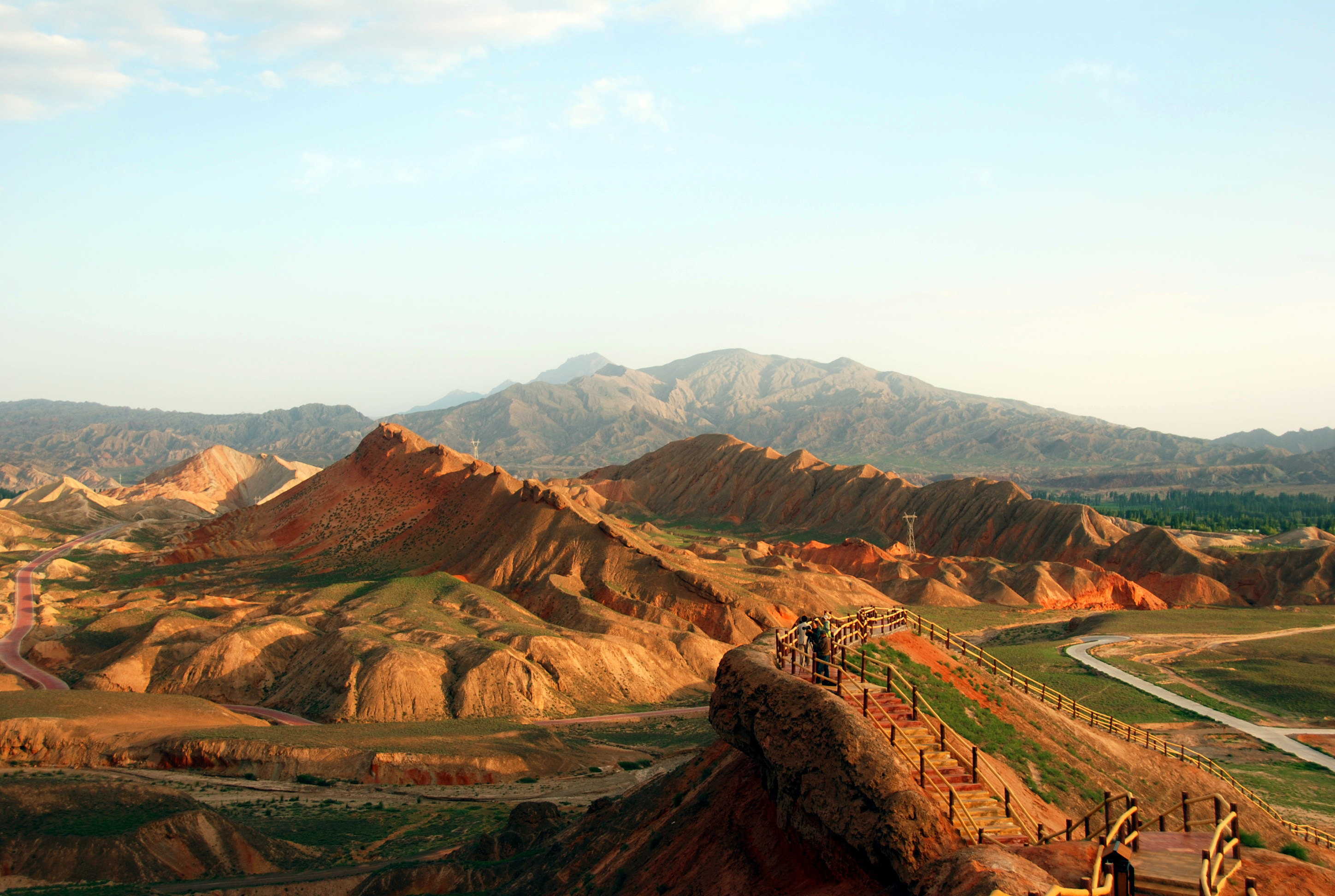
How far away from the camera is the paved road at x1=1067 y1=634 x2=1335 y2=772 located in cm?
4305

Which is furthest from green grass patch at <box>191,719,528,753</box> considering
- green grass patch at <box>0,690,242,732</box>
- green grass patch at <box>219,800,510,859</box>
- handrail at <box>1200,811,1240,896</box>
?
handrail at <box>1200,811,1240,896</box>

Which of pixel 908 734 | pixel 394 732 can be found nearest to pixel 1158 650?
pixel 394 732

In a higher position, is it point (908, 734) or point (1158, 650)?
point (908, 734)

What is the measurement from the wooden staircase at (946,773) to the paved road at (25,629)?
200 ft

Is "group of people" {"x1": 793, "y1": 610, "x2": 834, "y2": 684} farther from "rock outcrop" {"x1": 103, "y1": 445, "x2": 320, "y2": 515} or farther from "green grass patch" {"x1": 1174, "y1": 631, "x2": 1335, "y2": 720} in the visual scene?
"rock outcrop" {"x1": 103, "y1": 445, "x2": 320, "y2": 515}

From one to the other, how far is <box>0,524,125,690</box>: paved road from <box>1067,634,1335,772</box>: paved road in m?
70.3

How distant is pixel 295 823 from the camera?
36875mm

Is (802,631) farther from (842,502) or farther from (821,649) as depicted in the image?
(842,502)

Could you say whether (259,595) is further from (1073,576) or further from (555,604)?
(1073,576)

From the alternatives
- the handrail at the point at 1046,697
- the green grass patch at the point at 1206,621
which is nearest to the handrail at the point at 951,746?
the handrail at the point at 1046,697

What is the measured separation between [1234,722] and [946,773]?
138 ft

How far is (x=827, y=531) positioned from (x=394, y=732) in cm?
10263

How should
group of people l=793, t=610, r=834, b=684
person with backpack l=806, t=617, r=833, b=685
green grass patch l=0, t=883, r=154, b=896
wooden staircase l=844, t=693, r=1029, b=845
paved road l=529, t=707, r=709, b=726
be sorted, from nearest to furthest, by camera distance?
wooden staircase l=844, t=693, r=1029, b=845
person with backpack l=806, t=617, r=833, b=685
group of people l=793, t=610, r=834, b=684
green grass patch l=0, t=883, r=154, b=896
paved road l=529, t=707, r=709, b=726

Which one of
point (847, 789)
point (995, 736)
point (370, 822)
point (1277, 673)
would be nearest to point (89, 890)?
point (370, 822)
